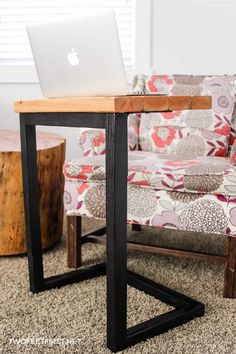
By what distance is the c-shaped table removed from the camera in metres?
1.13

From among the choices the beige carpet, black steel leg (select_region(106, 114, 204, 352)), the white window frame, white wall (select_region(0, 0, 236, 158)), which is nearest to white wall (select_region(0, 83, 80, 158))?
the white window frame

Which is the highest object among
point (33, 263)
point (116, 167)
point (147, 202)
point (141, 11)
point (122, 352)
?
point (141, 11)

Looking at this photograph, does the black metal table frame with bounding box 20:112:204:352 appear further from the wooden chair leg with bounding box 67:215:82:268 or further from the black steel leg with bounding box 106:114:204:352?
the wooden chair leg with bounding box 67:215:82:268

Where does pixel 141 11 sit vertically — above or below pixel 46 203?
above

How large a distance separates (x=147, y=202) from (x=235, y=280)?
0.40m

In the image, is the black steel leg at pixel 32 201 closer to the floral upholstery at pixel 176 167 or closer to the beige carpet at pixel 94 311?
the beige carpet at pixel 94 311

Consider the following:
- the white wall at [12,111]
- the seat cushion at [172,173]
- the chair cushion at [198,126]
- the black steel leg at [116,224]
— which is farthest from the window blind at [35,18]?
the black steel leg at [116,224]

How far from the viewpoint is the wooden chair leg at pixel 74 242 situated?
1778 millimetres

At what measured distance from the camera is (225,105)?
6.55 feet

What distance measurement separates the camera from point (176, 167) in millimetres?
1589

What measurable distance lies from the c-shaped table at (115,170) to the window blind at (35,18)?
58.4 inches

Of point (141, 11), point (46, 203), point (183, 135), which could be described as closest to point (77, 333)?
point (46, 203)

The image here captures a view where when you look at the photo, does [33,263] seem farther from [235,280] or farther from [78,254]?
[235,280]

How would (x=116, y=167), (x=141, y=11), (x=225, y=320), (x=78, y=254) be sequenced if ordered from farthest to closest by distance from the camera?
(x=141, y=11)
(x=78, y=254)
(x=225, y=320)
(x=116, y=167)
